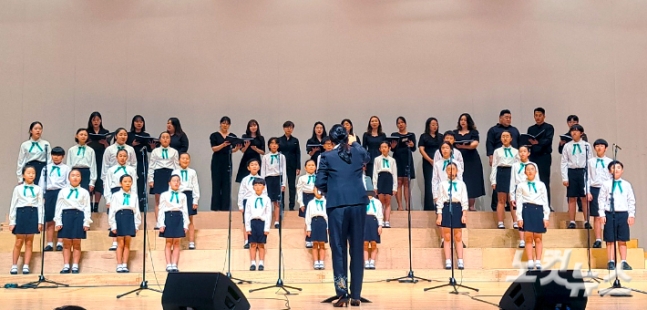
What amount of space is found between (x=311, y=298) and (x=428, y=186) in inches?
184

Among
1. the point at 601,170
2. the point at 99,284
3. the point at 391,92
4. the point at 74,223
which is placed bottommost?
the point at 99,284

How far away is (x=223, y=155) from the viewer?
34.8 ft

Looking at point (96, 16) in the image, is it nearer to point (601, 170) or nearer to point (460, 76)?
point (460, 76)

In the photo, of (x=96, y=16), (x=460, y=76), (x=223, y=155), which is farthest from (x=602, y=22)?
(x=96, y=16)

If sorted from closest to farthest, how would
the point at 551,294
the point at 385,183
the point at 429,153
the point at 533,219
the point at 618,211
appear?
the point at 551,294 < the point at 618,211 < the point at 533,219 < the point at 385,183 < the point at 429,153

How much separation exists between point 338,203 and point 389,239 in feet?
13.4

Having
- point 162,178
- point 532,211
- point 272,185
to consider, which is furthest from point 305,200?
point 532,211

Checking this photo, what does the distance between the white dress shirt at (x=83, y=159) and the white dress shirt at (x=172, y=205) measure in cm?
151

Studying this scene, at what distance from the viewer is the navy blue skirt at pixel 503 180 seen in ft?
31.6

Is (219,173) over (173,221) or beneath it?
over

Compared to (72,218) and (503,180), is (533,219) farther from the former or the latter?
(72,218)

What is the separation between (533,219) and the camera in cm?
849

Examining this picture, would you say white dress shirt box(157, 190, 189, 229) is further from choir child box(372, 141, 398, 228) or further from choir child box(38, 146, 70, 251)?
choir child box(372, 141, 398, 228)

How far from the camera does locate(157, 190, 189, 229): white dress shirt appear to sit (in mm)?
8539
